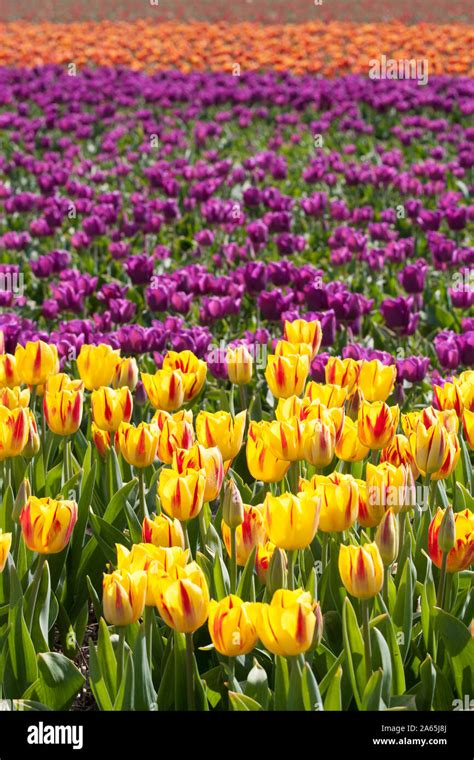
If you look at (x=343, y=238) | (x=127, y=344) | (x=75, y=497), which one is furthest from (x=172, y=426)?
(x=343, y=238)

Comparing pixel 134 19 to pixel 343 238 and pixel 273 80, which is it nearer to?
pixel 273 80

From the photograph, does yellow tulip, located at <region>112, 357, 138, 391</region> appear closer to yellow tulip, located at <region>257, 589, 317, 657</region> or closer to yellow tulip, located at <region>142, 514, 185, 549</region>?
yellow tulip, located at <region>142, 514, 185, 549</region>

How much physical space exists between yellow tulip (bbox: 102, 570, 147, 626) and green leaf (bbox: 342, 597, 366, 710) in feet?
1.48

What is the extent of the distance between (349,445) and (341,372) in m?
0.62

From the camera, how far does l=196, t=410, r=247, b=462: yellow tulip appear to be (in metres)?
2.83

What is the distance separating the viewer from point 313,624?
2002 mm

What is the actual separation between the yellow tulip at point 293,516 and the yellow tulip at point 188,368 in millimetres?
1188

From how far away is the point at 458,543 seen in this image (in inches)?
98.5

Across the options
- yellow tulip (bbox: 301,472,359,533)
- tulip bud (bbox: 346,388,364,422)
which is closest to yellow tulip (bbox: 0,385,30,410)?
tulip bud (bbox: 346,388,364,422)

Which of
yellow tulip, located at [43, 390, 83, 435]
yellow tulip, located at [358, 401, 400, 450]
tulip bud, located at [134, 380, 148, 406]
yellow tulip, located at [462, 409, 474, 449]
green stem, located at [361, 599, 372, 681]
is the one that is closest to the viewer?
green stem, located at [361, 599, 372, 681]

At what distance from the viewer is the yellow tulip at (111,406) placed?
3.16m
